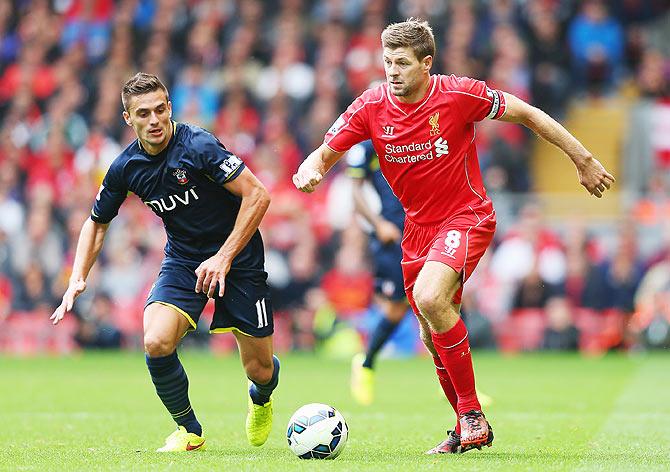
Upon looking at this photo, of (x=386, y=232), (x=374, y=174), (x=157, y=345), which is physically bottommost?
(x=157, y=345)

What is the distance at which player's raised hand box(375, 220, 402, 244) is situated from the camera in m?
11.8

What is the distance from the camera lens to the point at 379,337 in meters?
11.9

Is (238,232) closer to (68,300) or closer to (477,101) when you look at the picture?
(68,300)

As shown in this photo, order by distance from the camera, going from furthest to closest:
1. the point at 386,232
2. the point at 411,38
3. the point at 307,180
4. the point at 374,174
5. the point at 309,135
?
the point at 309,135 → the point at 374,174 → the point at 386,232 → the point at 411,38 → the point at 307,180

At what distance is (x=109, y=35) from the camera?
22828 mm

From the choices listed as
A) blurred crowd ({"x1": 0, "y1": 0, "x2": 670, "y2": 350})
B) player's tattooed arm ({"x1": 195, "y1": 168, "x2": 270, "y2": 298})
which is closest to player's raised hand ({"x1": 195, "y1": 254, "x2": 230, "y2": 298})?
player's tattooed arm ({"x1": 195, "y1": 168, "x2": 270, "y2": 298})

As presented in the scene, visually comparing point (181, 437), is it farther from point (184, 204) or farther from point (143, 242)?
point (143, 242)

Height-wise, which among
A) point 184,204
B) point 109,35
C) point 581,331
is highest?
point 109,35

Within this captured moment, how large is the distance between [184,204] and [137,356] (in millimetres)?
10147

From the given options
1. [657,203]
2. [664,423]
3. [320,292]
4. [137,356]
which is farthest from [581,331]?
[664,423]

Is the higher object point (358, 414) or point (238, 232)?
point (238, 232)

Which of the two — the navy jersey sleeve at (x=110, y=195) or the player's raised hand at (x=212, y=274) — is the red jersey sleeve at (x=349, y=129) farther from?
the navy jersey sleeve at (x=110, y=195)

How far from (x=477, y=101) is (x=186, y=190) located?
186 centimetres

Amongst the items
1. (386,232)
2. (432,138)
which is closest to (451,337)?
(432,138)
